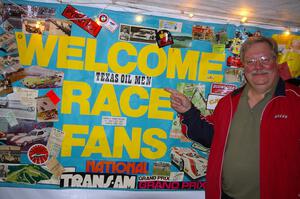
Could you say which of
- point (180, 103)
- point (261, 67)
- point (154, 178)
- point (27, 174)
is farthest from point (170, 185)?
point (261, 67)

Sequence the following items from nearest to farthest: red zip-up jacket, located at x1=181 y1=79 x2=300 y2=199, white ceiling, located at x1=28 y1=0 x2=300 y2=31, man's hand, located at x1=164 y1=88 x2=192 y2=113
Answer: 1. red zip-up jacket, located at x1=181 y1=79 x2=300 y2=199
2. man's hand, located at x1=164 y1=88 x2=192 y2=113
3. white ceiling, located at x1=28 y1=0 x2=300 y2=31

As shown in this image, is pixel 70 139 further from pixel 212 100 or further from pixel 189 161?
pixel 212 100

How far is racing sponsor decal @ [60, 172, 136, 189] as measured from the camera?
192 cm

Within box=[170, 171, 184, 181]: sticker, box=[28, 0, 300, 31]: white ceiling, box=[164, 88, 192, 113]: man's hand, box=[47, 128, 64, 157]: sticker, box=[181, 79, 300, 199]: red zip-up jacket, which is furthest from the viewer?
box=[170, 171, 184, 181]: sticker

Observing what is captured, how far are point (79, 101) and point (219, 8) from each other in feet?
4.37

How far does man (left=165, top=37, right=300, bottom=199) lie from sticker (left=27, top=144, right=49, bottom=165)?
1.12 meters

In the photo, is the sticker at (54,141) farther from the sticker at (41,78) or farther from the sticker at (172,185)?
the sticker at (172,185)

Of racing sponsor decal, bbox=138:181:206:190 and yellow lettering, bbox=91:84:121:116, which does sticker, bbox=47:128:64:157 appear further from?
racing sponsor decal, bbox=138:181:206:190

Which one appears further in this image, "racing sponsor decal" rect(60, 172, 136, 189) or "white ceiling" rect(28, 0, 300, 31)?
"racing sponsor decal" rect(60, 172, 136, 189)

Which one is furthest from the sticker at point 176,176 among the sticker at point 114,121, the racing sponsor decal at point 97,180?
the sticker at point 114,121

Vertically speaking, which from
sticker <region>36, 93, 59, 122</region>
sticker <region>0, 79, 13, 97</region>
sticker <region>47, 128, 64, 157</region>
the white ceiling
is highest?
the white ceiling

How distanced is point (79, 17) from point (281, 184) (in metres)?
1.74

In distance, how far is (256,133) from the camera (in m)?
1.28

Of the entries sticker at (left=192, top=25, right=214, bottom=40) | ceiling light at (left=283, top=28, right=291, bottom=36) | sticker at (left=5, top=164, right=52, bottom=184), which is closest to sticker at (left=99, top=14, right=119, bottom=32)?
sticker at (left=192, top=25, right=214, bottom=40)
